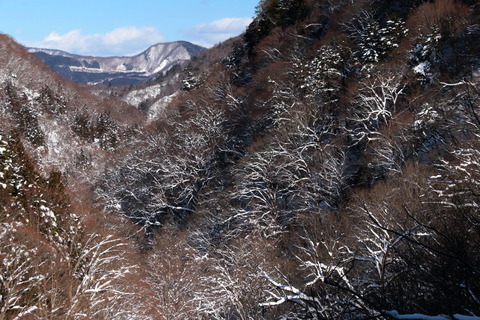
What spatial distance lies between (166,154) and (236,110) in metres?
8.58

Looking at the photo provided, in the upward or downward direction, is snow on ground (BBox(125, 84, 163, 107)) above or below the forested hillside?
above

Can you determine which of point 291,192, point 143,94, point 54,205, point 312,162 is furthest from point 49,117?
point 143,94

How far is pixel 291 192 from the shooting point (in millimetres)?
25016

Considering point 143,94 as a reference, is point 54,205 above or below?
below

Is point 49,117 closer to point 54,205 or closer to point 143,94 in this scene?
point 54,205

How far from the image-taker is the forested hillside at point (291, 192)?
27.7ft

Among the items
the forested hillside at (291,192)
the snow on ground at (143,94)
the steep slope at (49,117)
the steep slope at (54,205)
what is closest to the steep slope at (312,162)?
the forested hillside at (291,192)

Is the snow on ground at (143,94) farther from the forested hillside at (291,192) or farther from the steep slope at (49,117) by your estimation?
the forested hillside at (291,192)

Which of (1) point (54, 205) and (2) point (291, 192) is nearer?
(1) point (54, 205)

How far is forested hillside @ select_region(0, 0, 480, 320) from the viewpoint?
332 inches

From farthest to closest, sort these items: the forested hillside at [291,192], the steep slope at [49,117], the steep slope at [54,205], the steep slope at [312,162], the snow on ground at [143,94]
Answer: the snow on ground at [143,94] < the steep slope at [49,117] < the steep slope at [312,162] < the steep slope at [54,205] < the forested hillside at [291,192]

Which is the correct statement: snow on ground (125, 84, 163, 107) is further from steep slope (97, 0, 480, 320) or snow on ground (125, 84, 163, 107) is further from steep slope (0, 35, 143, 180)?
steep slope (97, 0, 480, 320)

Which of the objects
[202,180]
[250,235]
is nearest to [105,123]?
[202,180]

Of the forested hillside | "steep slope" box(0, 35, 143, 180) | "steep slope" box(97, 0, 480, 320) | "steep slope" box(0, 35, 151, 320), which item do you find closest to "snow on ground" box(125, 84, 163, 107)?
"steep slope" box(0, 35, 151, 320)
